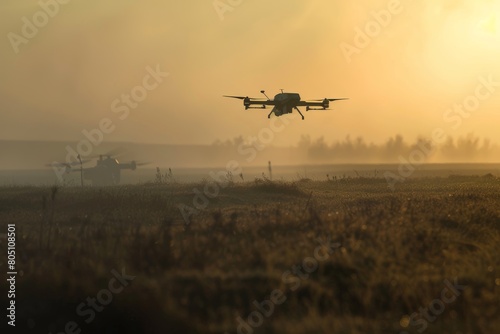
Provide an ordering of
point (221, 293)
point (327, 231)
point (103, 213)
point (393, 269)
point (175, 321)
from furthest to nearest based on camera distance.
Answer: point (103, 213)
point (327, 231)
point (393, 269)
point (221, 293)
point (175, 321)

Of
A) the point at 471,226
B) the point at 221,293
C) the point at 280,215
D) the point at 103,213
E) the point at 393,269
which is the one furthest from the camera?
the point at 103,213

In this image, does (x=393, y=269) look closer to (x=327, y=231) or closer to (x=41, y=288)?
(x=327, y=231)

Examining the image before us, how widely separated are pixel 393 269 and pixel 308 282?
2.41 metres

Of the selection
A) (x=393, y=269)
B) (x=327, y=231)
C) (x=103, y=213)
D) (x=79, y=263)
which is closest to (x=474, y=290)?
(x=393, y=269)

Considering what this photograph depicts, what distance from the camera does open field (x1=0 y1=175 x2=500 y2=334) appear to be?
15445 millimetres

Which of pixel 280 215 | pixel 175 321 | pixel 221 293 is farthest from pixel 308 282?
pixel 280 215

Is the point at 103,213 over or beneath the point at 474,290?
over

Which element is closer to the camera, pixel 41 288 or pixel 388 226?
pixel 41 288

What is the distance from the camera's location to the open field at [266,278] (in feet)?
50.7

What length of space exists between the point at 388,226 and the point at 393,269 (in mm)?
5459

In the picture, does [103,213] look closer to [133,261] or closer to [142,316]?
[133,261]

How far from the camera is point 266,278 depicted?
17.0 metres

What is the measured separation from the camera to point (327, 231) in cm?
2234

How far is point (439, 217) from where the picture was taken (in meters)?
25.7
